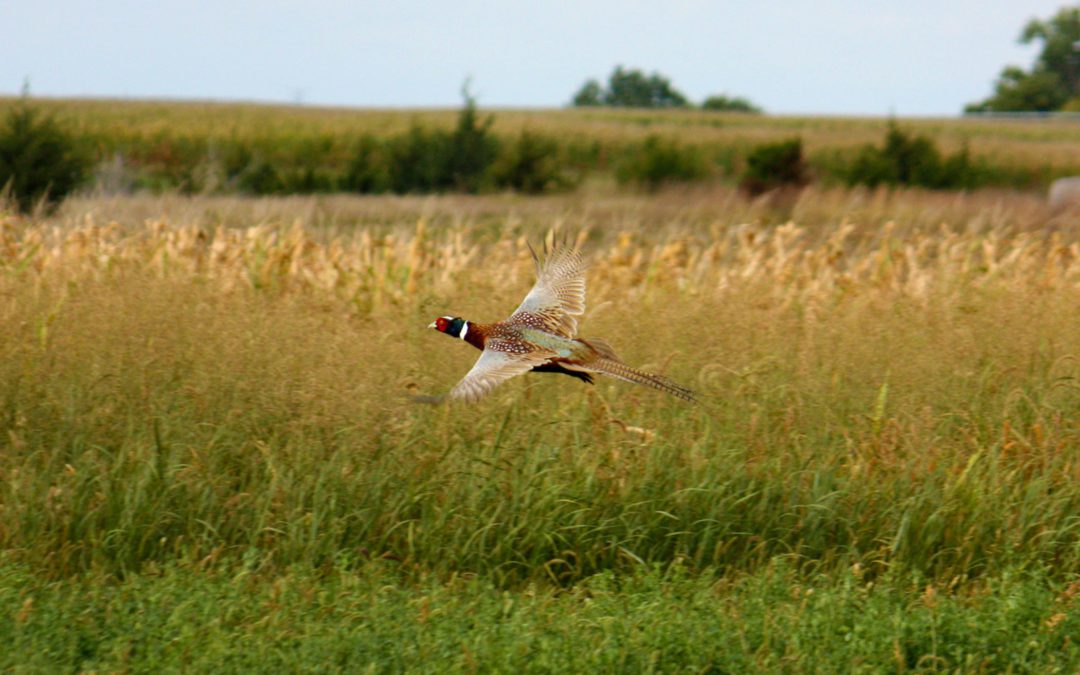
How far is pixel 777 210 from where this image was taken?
2238 centimetres

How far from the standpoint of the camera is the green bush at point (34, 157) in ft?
62.3

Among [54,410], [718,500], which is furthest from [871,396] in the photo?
[54,410]

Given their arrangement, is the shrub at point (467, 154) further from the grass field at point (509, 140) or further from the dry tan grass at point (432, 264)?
the dry tan grass at point (432, 264)

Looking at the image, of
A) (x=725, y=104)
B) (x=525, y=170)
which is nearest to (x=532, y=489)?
(x=525, y=170)

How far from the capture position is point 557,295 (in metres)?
5.14

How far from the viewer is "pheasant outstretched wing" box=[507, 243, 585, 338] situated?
4.99 meters

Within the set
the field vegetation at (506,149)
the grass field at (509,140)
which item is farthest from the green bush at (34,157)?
the grass field at (509,140)

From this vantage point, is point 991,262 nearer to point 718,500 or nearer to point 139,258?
point 718,500

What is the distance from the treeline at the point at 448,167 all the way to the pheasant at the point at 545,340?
1516cm

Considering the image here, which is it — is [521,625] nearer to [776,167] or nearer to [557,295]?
[557,295]

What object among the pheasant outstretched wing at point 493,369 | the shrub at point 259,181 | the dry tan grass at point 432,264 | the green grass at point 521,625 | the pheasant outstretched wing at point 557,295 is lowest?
the green grass at point 521,625

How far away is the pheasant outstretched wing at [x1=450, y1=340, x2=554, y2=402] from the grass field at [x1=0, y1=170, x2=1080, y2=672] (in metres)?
0.42

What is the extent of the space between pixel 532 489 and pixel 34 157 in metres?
16.6

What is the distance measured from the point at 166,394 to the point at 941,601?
3481 mm
